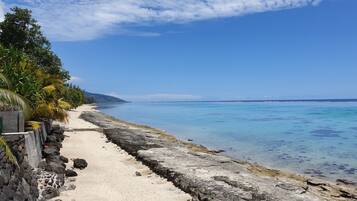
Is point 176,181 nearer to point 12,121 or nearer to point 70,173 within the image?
point 70,173

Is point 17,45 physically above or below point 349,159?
above

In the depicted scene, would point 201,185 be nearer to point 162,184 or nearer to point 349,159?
point 162,184

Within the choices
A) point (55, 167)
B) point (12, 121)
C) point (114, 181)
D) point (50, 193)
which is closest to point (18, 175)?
point (50, 193)

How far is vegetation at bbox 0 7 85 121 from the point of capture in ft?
49.2

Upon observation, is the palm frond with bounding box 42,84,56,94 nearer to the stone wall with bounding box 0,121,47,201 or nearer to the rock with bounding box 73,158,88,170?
the rock with bounding box 73,158,88,170

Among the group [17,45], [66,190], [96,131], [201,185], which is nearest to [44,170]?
[66,190]

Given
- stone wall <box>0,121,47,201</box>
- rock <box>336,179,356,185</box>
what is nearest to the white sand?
stone wall <box>0,121,47,201</box>

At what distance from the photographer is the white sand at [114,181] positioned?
11.2 meters

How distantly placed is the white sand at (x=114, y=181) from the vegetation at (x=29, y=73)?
243cm

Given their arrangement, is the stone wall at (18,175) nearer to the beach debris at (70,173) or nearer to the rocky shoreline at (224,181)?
the beach debris at (70,173)

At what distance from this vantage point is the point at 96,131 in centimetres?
2812

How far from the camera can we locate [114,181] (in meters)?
12.9

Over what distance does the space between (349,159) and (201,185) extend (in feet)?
45.3

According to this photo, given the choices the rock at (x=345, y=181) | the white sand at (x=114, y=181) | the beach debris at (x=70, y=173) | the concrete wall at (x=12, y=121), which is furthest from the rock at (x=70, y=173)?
the rock at (x=345, y=181)
